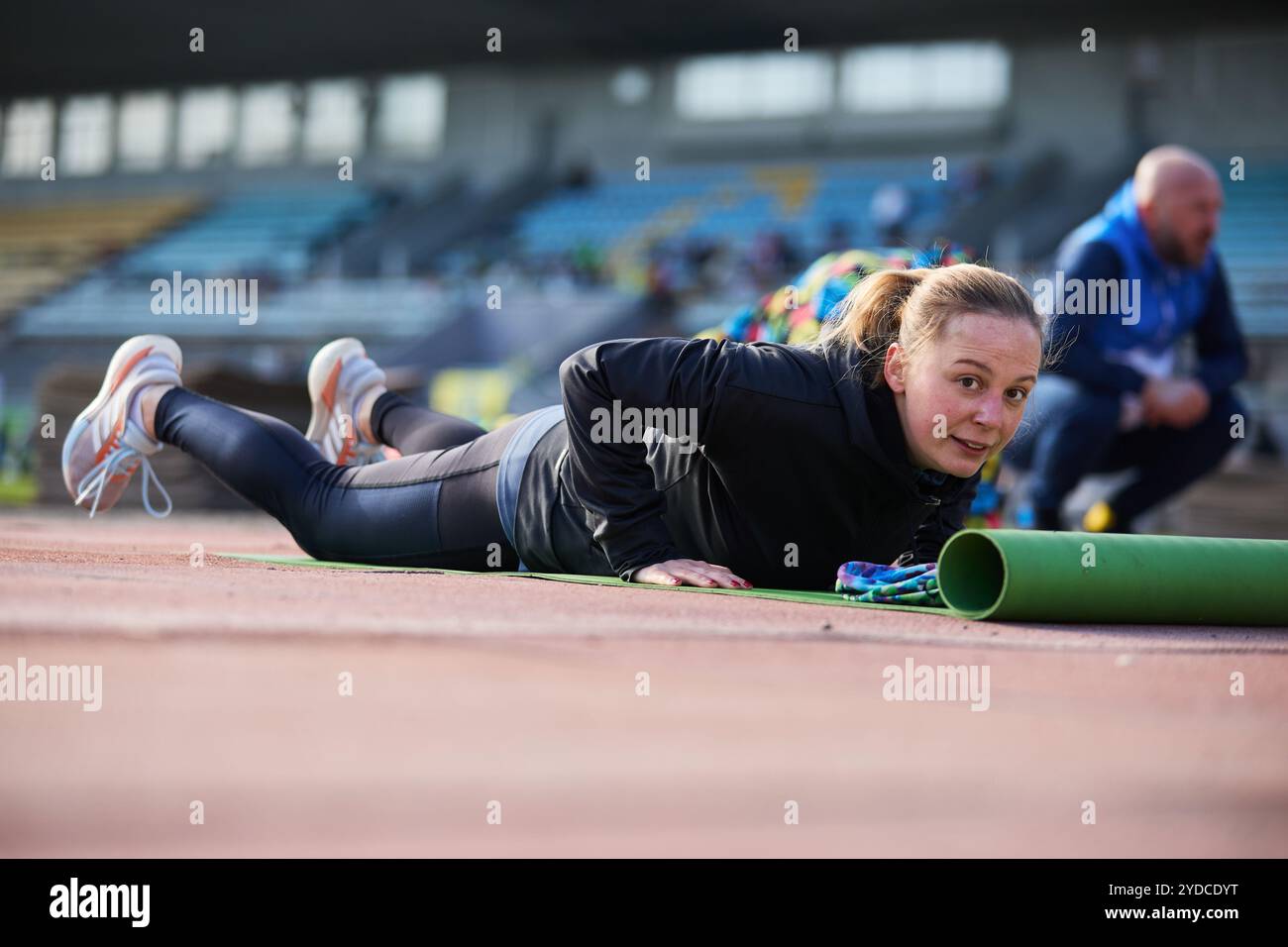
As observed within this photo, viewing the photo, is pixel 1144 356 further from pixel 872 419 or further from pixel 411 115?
pixel 411 115

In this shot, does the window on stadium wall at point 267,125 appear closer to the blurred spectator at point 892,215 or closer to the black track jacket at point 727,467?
the blurred spectator at point 892,215

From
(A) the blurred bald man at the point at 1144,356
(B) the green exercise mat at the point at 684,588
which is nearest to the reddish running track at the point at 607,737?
(B) the green exercise mat at the point at 684,588

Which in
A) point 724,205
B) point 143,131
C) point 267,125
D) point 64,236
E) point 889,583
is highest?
point 143,131

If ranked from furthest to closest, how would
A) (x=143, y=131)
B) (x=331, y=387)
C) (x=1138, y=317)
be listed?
(x=143, y=131) → (x=1138, y=317) → (x=331, y=387)

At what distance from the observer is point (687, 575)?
286 centimetres

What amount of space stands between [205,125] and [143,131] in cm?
150

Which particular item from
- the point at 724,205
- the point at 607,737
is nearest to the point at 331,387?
the point at 607,737

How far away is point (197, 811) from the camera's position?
129cm

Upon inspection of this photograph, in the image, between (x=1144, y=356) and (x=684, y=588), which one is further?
(x=1144, y=356)

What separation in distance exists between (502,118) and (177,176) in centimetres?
656

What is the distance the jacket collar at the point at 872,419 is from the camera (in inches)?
106

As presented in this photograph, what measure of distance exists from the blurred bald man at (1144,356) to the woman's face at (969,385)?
2.86 metres
